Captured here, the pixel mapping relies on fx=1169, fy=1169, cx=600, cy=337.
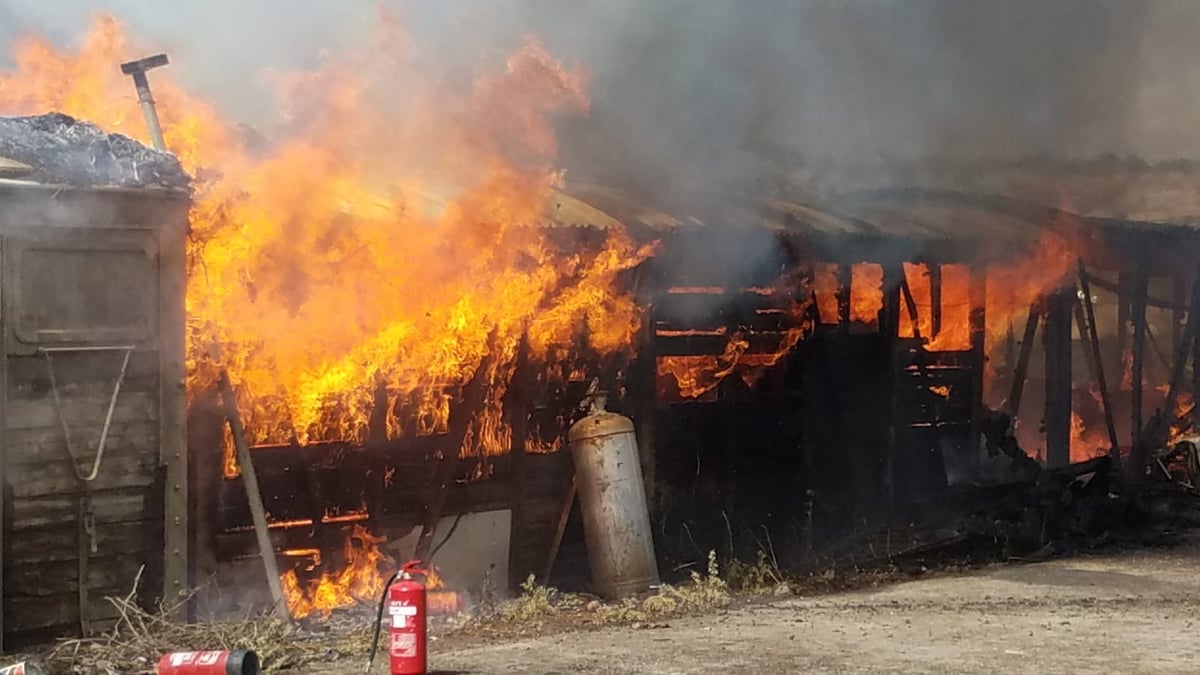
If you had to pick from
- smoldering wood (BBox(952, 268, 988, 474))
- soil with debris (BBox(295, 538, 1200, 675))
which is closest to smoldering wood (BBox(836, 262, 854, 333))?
smoldering wood (BBox(952, 268, 988, 474))

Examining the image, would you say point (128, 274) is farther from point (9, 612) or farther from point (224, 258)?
point (9, 612)

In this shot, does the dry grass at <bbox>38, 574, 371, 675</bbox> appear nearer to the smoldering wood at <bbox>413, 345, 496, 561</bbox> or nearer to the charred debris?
the charred debris

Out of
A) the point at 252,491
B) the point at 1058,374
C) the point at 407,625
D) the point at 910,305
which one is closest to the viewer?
the point at 407,625

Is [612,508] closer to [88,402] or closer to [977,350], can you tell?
[88,402]

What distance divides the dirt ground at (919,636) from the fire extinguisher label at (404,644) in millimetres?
476

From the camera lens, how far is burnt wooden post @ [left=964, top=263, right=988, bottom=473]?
475 inches

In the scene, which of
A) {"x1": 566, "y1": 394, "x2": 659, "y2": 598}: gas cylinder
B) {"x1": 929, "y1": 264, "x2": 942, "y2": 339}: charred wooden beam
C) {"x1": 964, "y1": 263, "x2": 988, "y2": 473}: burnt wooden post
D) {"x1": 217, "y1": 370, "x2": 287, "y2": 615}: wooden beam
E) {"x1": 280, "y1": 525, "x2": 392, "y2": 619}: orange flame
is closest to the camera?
{"x1": 217, "y1": 370, "x2": 287, "y2": 615}: wooden beam

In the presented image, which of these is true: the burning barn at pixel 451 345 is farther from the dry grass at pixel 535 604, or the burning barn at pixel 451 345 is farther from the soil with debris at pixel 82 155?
the dry grass at pixel 535 604

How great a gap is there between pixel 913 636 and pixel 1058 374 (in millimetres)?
7171

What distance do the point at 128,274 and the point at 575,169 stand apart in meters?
5.51

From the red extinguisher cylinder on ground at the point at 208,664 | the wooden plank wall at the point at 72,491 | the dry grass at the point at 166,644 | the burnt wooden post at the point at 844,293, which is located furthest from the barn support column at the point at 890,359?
the red extinguisher cylinder on ground at the point at 208,664

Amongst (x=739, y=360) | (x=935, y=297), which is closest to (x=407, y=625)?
(x=739, y=360)

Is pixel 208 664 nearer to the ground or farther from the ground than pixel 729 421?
nearer to the ground

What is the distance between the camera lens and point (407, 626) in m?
5.59
